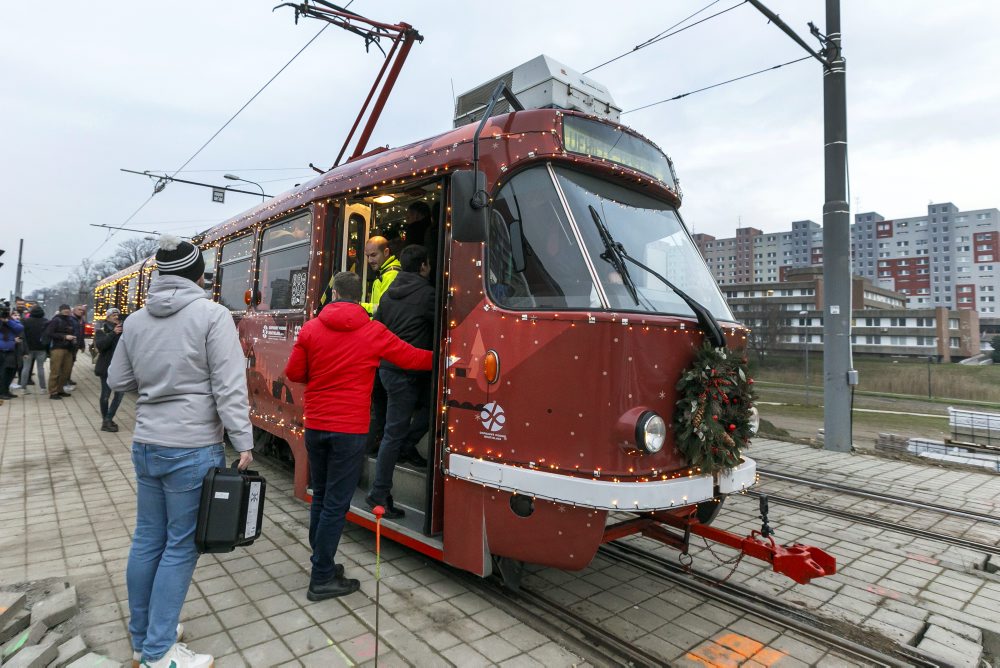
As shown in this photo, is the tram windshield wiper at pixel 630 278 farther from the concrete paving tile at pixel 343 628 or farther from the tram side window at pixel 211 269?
the tram side window at pixel 211 269

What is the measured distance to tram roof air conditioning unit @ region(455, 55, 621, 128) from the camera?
4473 mm

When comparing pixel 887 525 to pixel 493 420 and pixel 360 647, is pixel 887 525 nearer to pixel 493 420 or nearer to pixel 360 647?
pixel 493 420

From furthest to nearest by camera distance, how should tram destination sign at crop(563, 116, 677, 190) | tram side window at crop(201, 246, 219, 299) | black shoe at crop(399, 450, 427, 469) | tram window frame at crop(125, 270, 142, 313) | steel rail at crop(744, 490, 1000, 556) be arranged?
tram window frame at crop(125, 270, 142, 313), tram side window at crop(201, 246, 219, 299), steel rail at crop(744, 490, 1000, 556), black shoe at crop(399, 450, 427, 469), tram destination sign at crop(563, 116, 677, 190)

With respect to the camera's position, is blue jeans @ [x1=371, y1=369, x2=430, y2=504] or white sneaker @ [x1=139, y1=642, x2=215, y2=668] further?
blue jeans @ [x1=371, y1=369, x2=430, y2=504]

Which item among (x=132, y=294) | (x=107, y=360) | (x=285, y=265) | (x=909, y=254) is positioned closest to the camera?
(x=285, y=265)

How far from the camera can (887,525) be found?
17.8 feet

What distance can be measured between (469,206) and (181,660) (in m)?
2.82

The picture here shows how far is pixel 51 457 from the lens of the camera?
7078mm

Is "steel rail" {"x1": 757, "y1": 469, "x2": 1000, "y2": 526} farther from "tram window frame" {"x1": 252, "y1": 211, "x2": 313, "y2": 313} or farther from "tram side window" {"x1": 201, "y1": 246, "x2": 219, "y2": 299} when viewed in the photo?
"tram side window" {"x1": 201, "y1": 246, "x2": 219, "y2": 299}

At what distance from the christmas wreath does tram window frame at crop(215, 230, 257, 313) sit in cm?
517

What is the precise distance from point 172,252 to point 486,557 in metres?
2.45

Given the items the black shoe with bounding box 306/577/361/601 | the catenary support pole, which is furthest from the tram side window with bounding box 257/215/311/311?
the catenary support pole

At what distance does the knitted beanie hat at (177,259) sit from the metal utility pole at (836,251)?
32.2 feet

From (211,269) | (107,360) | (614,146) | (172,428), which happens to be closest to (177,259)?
(172,428)
